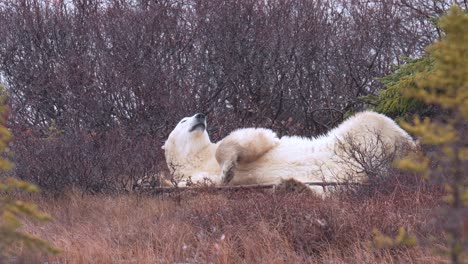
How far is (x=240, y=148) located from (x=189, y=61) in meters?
3.36

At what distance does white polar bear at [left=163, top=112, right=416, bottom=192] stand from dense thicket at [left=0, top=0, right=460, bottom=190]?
5.15 ft

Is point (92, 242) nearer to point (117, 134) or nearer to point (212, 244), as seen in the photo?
point (212, 244)

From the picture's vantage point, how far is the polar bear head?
6906mm

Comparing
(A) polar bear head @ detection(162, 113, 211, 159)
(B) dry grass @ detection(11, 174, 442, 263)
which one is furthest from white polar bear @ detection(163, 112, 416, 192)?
(B) dry grass @ detection(11, 174, 442, 263)

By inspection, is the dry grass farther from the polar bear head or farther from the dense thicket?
the dense thicket

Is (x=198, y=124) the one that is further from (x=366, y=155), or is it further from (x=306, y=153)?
(x=366, y=155)

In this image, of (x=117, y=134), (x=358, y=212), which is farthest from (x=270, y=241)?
(x=117, y=134)

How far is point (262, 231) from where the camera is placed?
4.12 m

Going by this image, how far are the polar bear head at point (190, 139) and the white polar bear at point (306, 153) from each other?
0.31 metres

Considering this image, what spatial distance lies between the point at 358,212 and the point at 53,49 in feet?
19.3

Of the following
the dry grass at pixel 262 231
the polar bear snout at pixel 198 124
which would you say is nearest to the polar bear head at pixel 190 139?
the polar bear snout at pixel 198 124

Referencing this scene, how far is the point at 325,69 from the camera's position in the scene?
966 centimetres

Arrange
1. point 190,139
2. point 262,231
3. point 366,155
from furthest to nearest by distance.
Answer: point 190,139 < point 366,155 < point 262,231

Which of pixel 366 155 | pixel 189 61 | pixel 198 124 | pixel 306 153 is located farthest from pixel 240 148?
pixel 189 61
